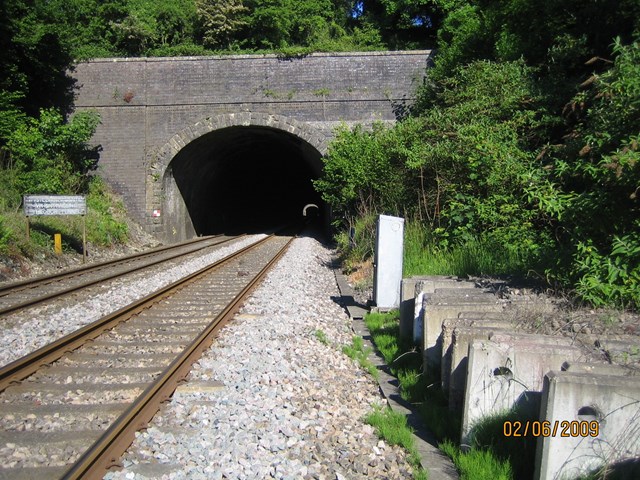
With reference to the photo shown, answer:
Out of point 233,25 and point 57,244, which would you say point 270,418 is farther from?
point 233,25

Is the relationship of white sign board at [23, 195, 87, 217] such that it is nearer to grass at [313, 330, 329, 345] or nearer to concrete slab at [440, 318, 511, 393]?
grass at [313, 330, 329, 345]

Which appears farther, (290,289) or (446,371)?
(290,289)

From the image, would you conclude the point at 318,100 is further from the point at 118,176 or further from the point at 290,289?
the point at 290,289

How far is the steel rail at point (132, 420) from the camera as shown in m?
3.04

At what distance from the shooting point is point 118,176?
19516 mm

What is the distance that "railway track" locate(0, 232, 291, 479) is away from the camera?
329 centimetres

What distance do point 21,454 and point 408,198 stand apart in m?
9.24

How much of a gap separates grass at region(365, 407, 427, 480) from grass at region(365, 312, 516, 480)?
189 millimetres

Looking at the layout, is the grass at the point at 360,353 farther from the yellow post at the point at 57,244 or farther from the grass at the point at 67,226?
the yellow post at the point at 57,244

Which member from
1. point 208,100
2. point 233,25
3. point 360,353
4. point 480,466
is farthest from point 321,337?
point 233,25

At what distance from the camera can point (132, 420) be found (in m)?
3.66

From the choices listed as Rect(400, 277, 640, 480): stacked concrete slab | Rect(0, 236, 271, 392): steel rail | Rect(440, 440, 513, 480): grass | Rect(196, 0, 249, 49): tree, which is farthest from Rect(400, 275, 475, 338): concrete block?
Rect(196, 0, 249, 49): tree

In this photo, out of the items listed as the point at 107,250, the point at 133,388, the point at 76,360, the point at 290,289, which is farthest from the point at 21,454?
the point at 107,250
